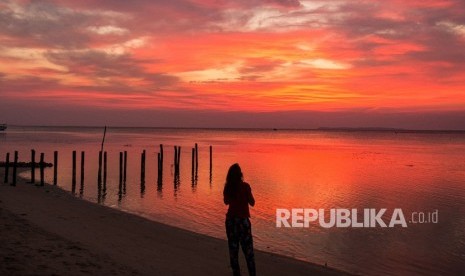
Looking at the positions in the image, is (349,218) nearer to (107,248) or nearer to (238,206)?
(107,248)

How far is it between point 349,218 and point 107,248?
13.7 m

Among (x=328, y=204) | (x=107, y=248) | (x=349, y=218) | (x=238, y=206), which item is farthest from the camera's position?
(x=328, y=204)

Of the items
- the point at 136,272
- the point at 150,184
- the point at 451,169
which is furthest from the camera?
the point at 451,169

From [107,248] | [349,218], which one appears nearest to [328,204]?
[349,218]

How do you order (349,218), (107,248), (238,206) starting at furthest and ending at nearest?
(349,218), (107,248), (238,206)

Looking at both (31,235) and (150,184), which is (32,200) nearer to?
(31,235)

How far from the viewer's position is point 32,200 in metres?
18.5

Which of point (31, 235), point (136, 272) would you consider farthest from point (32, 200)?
point (136, 272)

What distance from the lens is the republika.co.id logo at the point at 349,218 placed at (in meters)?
19.0

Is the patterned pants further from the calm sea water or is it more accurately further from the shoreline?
the calm sea water

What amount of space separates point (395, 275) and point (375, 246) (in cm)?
296

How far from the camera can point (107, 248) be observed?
1075cm

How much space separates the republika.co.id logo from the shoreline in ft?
20.0

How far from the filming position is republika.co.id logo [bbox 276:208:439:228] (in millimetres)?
18984
